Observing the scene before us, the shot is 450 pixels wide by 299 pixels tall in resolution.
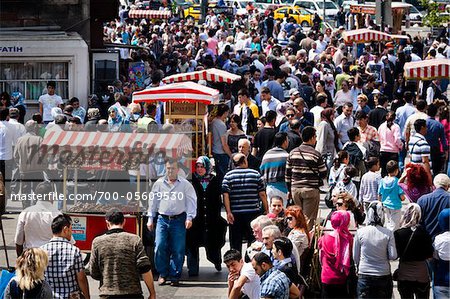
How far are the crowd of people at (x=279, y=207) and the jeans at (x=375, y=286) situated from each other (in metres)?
0.01

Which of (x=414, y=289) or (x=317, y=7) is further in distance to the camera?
(x=317, y=7)

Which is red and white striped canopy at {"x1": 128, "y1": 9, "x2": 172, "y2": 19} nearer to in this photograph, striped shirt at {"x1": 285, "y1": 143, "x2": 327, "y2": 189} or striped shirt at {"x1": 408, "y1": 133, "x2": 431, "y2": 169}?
striped shirt at {"x1": 408, "y1": 133, "x2": 431, "y2": 169}

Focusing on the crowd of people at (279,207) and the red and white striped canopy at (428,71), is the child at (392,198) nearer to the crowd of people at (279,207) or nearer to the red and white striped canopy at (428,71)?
the crowd of people at (279,207)

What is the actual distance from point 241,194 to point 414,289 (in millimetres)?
3308

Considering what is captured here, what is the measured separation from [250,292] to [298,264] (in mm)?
833

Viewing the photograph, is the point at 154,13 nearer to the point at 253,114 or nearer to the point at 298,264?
the point at 253,114

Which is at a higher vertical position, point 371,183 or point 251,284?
point 371,183

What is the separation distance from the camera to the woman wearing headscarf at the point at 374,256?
501 inches

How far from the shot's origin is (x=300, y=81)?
27.8 meters

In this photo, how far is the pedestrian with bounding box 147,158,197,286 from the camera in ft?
49.1

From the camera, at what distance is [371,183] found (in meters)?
16.6

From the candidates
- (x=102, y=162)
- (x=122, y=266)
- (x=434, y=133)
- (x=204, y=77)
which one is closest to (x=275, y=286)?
(x=122, y=266)

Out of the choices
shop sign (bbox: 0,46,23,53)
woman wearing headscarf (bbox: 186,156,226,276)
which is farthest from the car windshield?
woman wearing headscarf (bbox: 186,156,226,276)

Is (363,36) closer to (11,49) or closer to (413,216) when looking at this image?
(11,49)
